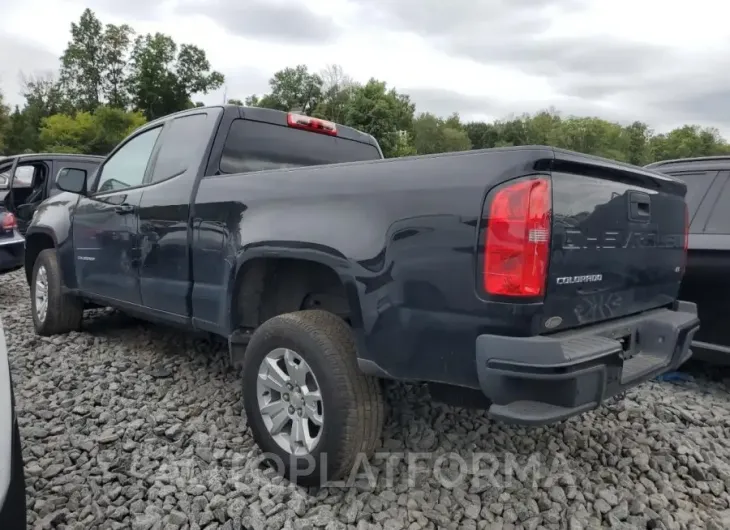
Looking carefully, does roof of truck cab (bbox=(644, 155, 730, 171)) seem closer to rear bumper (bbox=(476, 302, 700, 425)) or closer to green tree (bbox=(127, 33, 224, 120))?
rear bumper (bbox=(476, 302, 700, 425))

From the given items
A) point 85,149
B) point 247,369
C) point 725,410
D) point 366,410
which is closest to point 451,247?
point 366,410

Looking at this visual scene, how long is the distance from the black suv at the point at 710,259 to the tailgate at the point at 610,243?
1.08 m

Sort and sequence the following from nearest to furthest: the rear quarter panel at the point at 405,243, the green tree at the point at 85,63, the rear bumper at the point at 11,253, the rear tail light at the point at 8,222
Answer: the rear quarter panel at the point at 405,243 < the rear bumper at the point at 11,253 < the rear tail light at the point at 8,222 < the green tree at the point at 85,63

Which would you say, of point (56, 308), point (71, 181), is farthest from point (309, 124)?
point (56, 308)

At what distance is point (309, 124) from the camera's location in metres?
3.94

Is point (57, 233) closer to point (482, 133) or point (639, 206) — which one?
point (639, 206)

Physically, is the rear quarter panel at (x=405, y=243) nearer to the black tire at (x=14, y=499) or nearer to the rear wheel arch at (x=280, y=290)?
the rear wheel arch at (x=280, y=290)

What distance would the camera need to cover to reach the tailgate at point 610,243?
2146 millimetres

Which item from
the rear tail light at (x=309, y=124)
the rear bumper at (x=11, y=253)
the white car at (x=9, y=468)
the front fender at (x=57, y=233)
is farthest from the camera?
the rear bumper at (x=11, y=253)

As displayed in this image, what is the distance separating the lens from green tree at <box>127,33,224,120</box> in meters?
56.4

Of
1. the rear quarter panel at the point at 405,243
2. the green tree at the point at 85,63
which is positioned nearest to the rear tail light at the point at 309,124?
the rear quarter panel at the point at 405,243

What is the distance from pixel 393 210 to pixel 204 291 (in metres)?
1.46

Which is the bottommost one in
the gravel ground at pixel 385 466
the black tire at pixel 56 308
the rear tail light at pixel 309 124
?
the gravel ground at pixel 385 466

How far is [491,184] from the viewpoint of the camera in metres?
2.08
